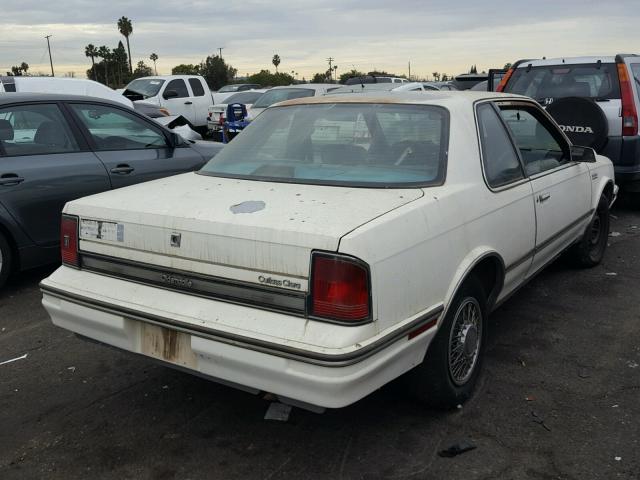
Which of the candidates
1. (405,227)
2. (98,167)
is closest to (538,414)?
(405,227)

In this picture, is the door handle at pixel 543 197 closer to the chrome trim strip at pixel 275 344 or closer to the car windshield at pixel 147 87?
the chrome trim strip at pixel 275 344

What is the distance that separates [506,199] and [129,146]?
12.2ft

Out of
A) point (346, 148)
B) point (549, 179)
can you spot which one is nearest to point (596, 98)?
point (549, 179)

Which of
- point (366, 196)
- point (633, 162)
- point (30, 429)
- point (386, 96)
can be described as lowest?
point (30, 429)

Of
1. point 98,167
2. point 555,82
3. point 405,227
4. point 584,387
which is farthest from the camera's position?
point 555,82

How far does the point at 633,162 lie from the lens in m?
7.14

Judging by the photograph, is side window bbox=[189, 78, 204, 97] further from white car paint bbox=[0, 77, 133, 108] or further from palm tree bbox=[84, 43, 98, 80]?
palm tree bbox=[84, 43, 98, 80]

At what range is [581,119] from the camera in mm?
6762

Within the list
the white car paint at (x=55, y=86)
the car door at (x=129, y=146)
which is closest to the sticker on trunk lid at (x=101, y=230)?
the car door at (x=129, y=146)

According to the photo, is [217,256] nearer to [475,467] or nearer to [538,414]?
[475,467]

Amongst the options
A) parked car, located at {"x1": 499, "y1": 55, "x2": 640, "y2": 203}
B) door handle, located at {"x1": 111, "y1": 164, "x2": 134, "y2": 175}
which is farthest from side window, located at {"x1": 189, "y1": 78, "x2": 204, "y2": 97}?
door handle, located at {"x1": 111, "y1": 164, "x2": 134, "y2": 175}

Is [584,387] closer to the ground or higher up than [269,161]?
closer to the ground

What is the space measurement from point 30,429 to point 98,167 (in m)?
2.83

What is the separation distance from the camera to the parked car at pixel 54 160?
503cm
